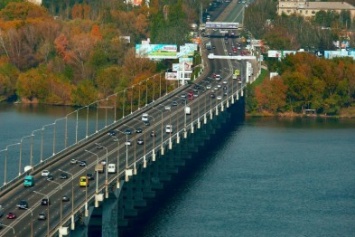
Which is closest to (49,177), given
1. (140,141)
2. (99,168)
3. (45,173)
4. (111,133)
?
(45,173)

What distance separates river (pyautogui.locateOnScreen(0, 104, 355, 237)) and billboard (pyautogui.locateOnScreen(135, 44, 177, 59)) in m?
21.6

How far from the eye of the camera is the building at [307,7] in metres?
162

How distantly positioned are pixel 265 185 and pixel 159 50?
50.1m

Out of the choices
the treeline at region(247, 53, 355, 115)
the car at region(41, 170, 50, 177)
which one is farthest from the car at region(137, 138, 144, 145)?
the treeline at region(247, 53, 355, 115)

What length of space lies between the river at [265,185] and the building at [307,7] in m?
53.2

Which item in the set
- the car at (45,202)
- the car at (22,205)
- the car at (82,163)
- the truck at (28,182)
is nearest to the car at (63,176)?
the truck at (28,182)

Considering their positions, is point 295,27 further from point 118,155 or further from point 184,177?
point 118,155

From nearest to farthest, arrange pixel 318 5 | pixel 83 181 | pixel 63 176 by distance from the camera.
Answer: pixel 83 181 → pixel 63 176 → pixel 318 5

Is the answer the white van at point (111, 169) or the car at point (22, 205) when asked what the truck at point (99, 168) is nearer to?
the white van at point (111, 169)

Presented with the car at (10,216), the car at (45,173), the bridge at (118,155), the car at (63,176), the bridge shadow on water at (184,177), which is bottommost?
the bridge shadow on water at (184,177)

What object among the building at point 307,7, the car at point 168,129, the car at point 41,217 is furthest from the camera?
the building at point 307,7

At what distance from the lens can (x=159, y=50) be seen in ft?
430

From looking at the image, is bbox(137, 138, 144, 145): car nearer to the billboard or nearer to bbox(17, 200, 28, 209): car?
bbox(17, 200, 28, 209): car

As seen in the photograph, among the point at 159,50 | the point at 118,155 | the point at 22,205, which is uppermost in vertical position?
the point at 22,205
